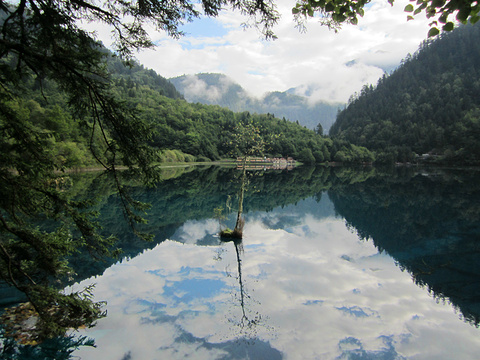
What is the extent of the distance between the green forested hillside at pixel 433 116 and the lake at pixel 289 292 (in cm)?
11760

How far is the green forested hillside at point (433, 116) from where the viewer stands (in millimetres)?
125625

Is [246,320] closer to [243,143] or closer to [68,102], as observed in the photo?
[68,102]

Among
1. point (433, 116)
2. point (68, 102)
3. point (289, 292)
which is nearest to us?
point (68, 102)

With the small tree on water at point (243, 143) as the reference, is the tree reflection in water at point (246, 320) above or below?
below

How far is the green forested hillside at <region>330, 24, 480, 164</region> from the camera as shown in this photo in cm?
12562

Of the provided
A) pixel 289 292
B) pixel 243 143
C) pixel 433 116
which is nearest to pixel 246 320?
pixel 289 292

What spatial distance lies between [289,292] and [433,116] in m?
185

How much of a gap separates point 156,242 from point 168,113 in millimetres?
147654

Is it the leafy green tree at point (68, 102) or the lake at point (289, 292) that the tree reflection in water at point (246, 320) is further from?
the leafy green tree at point (68, 102)

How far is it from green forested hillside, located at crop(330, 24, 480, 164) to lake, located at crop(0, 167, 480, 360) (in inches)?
4630

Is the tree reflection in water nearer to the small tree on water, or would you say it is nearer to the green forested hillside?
the small tree on water

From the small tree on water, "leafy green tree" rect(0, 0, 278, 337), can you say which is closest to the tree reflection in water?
"leafy green tree" rect(0, 0, 278, 337)

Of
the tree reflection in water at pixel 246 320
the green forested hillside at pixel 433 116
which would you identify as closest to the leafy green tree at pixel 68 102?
the tree reflection in water at pixel 246 320

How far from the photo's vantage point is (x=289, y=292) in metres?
10.4
